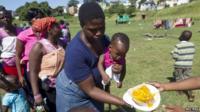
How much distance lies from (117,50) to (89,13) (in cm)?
120

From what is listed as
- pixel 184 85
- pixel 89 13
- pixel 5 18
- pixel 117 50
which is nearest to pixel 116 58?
pixel 117 50

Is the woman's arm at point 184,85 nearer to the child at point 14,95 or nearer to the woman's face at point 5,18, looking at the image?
the child at point 14,95

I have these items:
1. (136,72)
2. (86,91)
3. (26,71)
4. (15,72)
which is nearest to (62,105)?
(86,91)

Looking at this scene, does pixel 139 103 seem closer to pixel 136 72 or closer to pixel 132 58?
pixel 136 72

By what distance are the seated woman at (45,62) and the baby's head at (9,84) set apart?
70cm

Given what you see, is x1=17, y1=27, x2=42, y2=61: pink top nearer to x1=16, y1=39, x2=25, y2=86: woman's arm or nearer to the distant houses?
x1=16, y1=39, x2=25, y2=86: woman's arm

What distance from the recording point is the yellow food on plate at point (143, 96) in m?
3.95

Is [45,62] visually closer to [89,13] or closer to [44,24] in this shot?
[44,24]

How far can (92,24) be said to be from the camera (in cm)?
402

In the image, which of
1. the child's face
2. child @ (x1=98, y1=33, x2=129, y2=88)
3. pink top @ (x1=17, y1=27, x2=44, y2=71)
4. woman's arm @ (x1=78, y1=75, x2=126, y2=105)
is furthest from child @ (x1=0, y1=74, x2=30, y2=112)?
woman's arm @ (x1=78, y1=75, x2=126, y2=105)

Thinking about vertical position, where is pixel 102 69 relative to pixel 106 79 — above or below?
above

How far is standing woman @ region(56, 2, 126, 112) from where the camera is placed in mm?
4066

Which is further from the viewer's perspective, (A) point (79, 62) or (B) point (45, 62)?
(B) point (45, 62)

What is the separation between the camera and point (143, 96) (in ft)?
13.0
